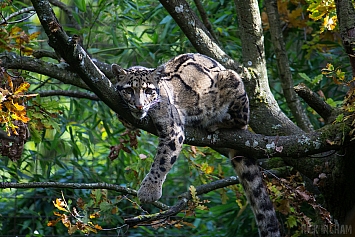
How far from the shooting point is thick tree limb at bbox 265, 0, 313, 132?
13.6 feet

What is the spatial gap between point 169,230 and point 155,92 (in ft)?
11.8

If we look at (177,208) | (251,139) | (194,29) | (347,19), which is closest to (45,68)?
(194,29)

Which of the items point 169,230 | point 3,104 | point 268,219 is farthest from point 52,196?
point 3,104

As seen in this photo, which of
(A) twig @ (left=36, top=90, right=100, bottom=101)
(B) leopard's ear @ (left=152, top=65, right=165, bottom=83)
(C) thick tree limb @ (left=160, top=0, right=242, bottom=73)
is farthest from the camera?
(A) twig @ (left=36, top=90, right=100, bottom=101)

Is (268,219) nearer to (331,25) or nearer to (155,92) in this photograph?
(155,92)

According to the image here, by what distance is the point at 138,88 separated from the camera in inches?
129

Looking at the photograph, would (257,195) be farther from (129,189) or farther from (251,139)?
(129,189)

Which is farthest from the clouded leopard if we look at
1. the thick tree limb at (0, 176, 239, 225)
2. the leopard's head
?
the thick tree limb at (0, 176, 239, 225)

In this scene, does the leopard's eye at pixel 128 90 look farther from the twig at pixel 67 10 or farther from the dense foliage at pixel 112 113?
the twig at pixel 67 10

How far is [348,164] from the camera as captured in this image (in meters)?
3.28

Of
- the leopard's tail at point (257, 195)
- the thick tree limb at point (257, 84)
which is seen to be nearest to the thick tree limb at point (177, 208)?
the leopard's tail at point (257, 195)

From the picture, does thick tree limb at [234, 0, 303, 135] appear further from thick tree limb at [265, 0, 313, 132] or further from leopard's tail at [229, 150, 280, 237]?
thick tree limb at [265, 0, 313, 132]

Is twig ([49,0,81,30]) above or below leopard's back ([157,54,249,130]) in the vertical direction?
above

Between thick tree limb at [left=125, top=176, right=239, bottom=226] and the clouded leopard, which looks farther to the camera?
the clouded leopard
